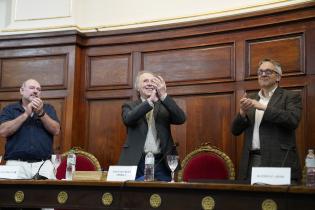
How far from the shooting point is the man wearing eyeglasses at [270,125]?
9.82 feet

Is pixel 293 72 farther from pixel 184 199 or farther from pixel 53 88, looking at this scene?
pixel 53 88

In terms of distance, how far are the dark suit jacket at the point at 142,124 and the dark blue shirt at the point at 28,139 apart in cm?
61

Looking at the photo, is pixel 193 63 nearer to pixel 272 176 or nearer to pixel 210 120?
pixel 210 120

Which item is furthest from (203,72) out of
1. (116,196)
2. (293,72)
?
(116,196)

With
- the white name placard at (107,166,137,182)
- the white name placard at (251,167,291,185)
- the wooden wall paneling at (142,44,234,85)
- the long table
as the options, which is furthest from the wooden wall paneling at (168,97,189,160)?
the white name placard at (251,167,291,185)

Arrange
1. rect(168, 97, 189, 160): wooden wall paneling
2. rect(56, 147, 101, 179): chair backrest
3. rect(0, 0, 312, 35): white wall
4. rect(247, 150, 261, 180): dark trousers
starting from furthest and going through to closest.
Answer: rect(0, 0, 312, 35): white wall < rect(168, 97, 189, 160): wooden wall paneling < rect(56, 147, 101, 179): chair backrest < rect(247, 150, 261, 180): dark trousers

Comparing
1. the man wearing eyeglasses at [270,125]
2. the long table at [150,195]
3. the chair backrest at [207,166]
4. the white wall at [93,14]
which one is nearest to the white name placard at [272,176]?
the long table at [150,195]

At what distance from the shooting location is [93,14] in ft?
16.4

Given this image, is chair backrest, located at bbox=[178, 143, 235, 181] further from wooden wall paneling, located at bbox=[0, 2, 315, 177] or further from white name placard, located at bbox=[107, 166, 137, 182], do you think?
white name placard, located at bbox=[107, 166, 137, 182]

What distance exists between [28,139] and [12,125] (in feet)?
0.49

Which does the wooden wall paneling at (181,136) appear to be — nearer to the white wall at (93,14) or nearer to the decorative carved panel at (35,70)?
the white wall at (93,14)

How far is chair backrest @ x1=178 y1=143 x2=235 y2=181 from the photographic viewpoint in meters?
3.56

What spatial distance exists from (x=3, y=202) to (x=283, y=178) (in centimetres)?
154

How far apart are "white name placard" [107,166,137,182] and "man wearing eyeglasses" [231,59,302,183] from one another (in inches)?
33.2
